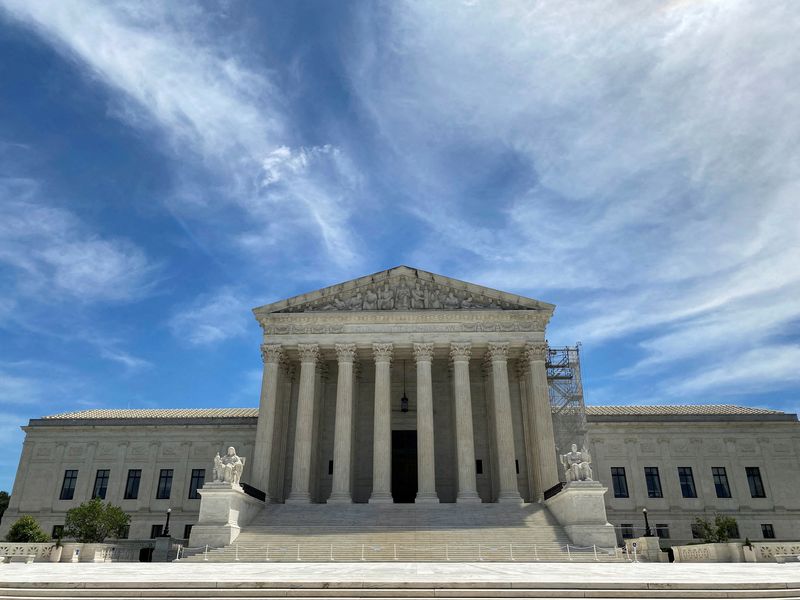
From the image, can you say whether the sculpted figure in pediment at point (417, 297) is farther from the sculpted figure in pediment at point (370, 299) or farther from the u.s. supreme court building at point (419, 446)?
the sculpted figure in pediment at point (370, 299)

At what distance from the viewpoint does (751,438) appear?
4544 centimetres

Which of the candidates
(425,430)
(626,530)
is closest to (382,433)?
(425,430)

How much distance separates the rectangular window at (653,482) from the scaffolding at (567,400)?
5.67 metres

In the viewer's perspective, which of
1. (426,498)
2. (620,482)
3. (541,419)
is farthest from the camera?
(620,482)

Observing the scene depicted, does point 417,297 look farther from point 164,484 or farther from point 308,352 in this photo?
point 164,484

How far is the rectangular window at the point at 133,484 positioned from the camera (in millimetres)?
46062

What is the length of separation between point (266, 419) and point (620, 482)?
87.4 feet

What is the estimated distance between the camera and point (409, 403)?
43438 millimetres

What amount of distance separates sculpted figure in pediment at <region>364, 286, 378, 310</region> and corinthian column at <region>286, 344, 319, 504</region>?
4410 mm

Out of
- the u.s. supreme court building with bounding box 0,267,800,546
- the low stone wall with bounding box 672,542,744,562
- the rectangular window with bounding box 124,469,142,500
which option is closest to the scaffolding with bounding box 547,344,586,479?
the u.s. supreme court building with bounding box 0,267,800,546

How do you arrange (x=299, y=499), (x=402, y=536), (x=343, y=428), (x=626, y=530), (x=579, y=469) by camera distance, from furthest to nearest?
(x=626, y=530) → (x=343, y=428) → (x=299, y=499) → (x=579, y=469) → (x=402, y=536)

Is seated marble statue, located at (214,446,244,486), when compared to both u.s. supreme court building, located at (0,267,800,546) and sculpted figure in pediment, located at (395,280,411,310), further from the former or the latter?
sculpted figure in pediment, located at (395,280,411,310)

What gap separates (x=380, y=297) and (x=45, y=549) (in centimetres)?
2318

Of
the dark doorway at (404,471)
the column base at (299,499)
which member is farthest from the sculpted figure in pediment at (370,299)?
the column base at (299,499)
